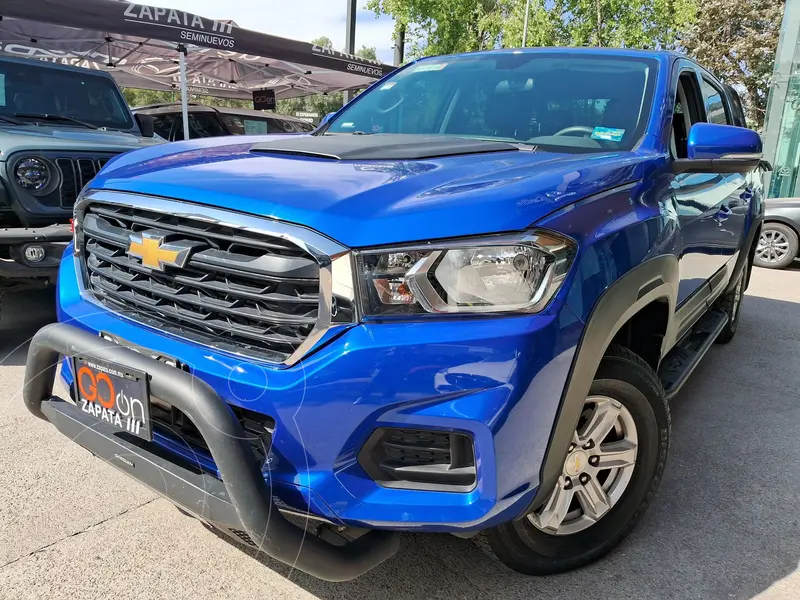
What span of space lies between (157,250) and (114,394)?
0.44 metres

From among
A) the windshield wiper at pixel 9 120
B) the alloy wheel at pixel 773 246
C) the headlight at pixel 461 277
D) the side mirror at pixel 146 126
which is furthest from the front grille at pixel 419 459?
the alloy wheel at pixel 773 246

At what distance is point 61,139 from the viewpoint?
182 inches

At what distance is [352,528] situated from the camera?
5.70 feet

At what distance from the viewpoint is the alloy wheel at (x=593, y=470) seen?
202cm

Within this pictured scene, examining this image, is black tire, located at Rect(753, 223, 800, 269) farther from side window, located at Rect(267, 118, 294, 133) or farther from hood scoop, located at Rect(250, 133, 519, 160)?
side window, located at Rect(267, 118, 294, 133)

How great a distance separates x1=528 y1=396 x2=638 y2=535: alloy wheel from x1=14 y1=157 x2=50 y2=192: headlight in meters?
4.02

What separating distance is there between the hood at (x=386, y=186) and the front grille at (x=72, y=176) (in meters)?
2.49

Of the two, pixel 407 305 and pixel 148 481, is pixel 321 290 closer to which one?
pixel 407 305

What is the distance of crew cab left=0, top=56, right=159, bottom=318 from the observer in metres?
3.78

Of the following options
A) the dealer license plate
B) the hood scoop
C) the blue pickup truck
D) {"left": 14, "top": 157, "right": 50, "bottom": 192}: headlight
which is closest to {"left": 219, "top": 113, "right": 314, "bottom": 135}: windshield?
{"left": 14, "top": 157, "right": 50, "bottom": 192}: headlight

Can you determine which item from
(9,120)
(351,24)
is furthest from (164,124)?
(9,120)

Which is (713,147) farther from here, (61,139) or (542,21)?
(542,21)

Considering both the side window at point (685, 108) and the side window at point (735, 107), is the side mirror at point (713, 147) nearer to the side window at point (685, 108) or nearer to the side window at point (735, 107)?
the side window at point (685, 108)

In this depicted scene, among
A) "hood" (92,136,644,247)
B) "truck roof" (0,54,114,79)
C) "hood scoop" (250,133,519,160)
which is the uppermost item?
"truck roof" (0,54,114,79)
